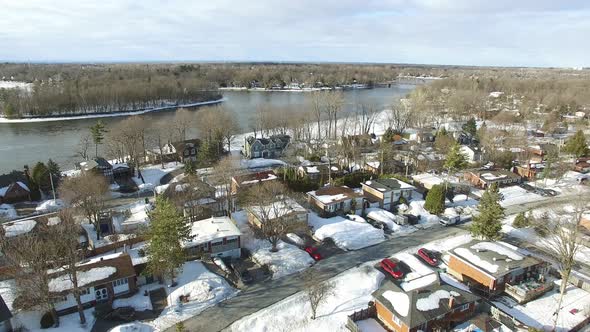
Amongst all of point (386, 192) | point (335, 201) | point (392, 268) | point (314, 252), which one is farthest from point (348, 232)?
point (386, 192)

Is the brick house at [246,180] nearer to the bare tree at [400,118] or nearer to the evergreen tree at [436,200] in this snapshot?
the evergreen tree at [436,200]

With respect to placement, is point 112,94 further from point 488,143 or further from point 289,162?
point 488,143

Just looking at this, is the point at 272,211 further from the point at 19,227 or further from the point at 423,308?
the point at 19,227

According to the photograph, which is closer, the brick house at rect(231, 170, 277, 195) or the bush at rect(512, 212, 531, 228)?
the bush at rect(512, 212, 531, 228)

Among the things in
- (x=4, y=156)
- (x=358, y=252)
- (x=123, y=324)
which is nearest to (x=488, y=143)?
(x=358, y=252)

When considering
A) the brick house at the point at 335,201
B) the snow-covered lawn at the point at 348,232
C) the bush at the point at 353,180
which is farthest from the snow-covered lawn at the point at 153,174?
the bush at the point at 353,180

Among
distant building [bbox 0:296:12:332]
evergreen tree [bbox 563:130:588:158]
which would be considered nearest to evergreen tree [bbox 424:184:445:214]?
evergreen tree [bbox 563:130:588:158]

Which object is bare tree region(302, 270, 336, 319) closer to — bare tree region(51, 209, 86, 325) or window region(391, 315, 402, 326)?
window region(391, 315, 402, 326)
